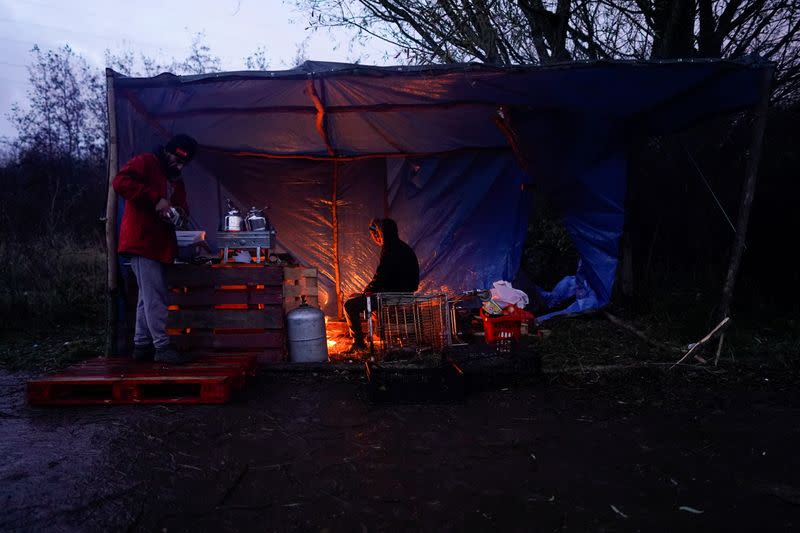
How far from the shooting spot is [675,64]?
4.98 metres

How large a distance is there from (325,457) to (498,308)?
12.1 ft

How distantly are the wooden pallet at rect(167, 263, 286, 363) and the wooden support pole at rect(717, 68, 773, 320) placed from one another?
15.2 feet

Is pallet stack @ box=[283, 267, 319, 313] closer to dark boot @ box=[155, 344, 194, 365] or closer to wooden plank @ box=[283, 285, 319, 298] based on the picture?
wooden plank @ box=[283, 285, 319, 298]

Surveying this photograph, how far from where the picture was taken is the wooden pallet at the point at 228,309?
5.36m

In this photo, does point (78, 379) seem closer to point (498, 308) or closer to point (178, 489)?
point (178, 489)

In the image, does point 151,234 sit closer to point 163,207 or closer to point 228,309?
point 163,207

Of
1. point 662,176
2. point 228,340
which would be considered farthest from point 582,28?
point 228,340

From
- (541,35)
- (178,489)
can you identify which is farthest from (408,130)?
(178,489)

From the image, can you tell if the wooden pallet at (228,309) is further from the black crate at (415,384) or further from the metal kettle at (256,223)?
the black crate at (415,384)

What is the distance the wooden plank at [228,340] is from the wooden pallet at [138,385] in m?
0.65

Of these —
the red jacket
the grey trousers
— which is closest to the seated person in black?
the grey trousers

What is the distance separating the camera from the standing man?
187 inches

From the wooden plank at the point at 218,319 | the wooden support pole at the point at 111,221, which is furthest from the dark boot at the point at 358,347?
the wooden support pole at the point at 111,221

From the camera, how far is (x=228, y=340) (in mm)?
5422
